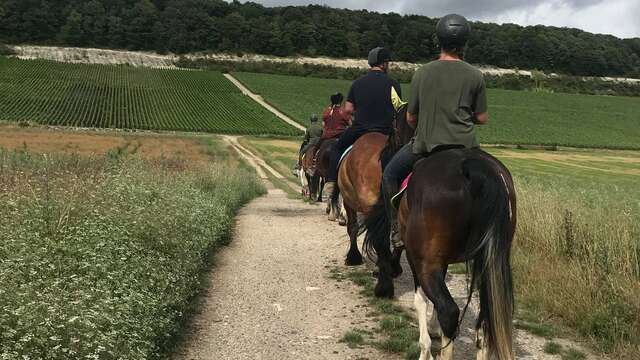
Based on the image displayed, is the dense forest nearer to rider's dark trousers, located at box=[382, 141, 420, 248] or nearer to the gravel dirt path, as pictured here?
the gravel dirt path

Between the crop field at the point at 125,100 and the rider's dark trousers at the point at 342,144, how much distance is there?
54984 millimetres

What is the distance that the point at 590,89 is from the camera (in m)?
125

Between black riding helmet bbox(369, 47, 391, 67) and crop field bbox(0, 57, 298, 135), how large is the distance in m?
56.1

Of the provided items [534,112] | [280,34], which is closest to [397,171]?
[534,112]

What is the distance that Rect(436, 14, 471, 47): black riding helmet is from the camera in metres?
4.48

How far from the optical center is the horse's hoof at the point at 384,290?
6785 mm

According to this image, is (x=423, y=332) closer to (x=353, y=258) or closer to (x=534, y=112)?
(x=353, y=258)

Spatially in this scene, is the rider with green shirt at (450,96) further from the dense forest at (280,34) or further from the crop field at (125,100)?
the dense forest at (280,34)

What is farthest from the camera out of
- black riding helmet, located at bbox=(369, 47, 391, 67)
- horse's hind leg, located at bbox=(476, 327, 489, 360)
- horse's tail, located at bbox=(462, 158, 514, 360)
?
black riding helmet, located at bbox=(369, 47, 391, 67)

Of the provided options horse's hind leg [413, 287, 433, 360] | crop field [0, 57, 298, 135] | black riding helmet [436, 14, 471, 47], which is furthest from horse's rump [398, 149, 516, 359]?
crop field [0, 57, 298, 135]

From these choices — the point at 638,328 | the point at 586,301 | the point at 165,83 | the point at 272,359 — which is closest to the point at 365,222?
the point at 272,359

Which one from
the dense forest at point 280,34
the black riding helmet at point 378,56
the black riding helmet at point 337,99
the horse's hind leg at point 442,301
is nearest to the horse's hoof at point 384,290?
the horse's hind leg at point 442,301

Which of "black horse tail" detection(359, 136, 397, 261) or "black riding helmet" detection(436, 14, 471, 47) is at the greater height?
"black riding helmet" detection(436, 14, 471, 47)

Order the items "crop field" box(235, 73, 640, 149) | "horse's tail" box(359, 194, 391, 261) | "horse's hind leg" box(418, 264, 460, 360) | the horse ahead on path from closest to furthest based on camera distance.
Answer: "horse's hind leg" box(418, 264, 460, 360) < "horse's tail" box(359, 194, 391, 261) < the horse ahead on path < "crop field" box(235, 73, 640, 149)
